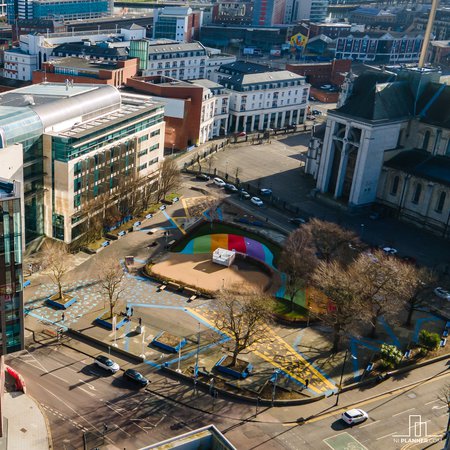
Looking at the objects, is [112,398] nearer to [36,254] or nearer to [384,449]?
[384,449]

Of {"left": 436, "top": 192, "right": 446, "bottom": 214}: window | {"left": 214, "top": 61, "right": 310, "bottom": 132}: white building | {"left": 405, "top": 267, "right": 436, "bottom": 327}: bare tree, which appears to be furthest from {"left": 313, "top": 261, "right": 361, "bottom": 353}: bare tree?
{"left": 214, "top": 61, "right": 310, "bottom": 132}: white building

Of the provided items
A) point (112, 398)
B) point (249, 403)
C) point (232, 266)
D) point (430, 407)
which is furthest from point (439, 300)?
point (112, 398)

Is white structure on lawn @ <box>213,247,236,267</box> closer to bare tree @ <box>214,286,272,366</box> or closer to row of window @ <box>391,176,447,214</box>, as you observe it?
bare tree @ <box>214,286,272,366</box>

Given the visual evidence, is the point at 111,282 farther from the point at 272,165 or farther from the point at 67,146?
the point at 272,165

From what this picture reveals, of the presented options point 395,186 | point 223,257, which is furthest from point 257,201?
point 395,186

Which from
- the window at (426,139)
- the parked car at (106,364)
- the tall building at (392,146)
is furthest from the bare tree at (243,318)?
the window at (426,139)

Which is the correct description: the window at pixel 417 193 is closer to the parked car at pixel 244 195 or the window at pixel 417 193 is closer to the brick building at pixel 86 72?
the parked car at pixel 244 195
